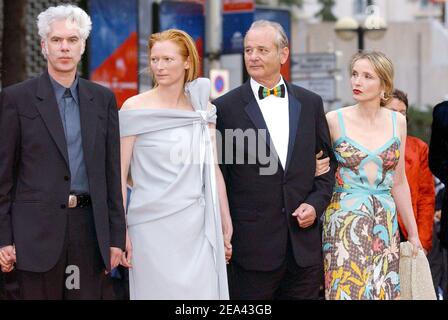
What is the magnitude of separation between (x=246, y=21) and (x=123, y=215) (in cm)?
1464

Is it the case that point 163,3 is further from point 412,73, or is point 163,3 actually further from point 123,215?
point 412,73

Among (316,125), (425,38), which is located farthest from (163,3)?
(425,38)

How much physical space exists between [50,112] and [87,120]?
215 mm

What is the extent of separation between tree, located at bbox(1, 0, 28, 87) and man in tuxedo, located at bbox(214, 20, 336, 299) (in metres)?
6.02

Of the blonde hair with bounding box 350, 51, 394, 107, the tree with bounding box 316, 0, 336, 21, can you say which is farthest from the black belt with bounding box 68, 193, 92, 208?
the tree with bounding box 316, 0, 336, 21

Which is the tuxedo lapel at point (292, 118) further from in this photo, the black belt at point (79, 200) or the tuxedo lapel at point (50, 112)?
the tuxedo lapel at point (50, 112)

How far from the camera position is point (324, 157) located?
744 cm

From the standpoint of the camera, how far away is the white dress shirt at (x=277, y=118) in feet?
24.0

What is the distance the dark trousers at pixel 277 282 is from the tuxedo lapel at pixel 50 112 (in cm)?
150

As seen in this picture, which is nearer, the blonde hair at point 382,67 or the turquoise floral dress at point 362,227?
the turquoise floral dress at point 362,227

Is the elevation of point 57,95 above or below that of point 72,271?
above

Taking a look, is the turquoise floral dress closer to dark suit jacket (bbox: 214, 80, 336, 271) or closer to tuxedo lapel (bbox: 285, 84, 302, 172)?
dark suit jacket (bbox: 214, 80, 336, 271)

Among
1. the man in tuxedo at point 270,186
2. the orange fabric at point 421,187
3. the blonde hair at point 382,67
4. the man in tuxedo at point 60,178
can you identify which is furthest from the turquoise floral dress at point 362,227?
the man in tuxedo at point 60,178

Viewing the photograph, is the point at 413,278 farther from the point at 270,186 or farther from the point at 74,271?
the point at 74,271
